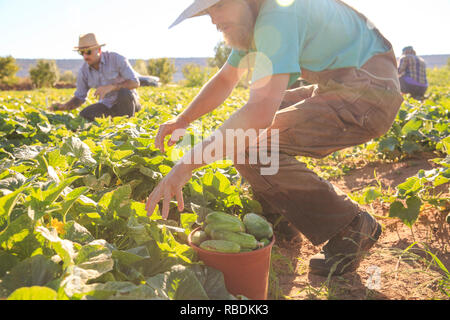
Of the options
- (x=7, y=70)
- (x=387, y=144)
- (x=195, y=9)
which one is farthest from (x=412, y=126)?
(x=7, y=70)

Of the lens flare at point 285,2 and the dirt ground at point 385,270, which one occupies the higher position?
the lens flare at point 285,2

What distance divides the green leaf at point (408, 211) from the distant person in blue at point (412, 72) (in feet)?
26.1

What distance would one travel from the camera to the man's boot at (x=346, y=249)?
2055 mm

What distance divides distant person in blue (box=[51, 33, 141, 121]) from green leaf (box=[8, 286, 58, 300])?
4902 millimetres

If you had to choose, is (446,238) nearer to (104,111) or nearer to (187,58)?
(104,111)

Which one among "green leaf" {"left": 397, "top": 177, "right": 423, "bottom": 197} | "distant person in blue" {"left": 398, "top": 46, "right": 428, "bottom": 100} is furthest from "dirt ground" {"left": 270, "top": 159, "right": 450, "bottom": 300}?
"distant person in blue" {"left": 398, "top": 46, "right": 428, "bottom": 100}

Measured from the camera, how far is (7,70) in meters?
43.7

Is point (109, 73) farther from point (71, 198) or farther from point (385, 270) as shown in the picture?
point (385, 270)

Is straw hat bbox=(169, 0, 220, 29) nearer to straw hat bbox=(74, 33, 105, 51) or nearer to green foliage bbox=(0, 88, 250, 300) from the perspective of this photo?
green foliage bbox=(0, 88, 250, 300)

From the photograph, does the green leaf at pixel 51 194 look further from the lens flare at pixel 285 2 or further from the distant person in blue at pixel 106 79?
the distant person in blue at pixel 106 79

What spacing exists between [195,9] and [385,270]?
173 centimetres

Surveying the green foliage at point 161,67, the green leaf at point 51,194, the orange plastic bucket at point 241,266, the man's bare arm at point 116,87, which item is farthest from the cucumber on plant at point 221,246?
the green foliage at point 161,67

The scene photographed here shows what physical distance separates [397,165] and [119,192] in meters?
3.53
